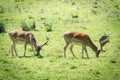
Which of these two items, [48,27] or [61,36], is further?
[48,27]

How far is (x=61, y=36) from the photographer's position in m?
26.7

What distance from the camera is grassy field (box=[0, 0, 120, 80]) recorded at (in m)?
17.3

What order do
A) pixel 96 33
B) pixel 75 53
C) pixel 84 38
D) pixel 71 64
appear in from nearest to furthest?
1. pixel 71 64
2. pixel 84 38
3. pixel 75 53
4. pixel 96 33

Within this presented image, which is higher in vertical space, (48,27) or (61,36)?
(48,27)

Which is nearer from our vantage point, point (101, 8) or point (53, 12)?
point (53, 12)

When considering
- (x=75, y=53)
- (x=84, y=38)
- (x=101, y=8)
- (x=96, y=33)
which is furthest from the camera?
(x=101, y=8)

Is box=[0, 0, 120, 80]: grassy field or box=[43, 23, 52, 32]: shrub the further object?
box=[43, 23, 52, 32]: shrub

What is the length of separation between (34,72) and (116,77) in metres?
3.94

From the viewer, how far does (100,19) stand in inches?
1303

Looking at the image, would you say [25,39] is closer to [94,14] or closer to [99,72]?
[99,72]

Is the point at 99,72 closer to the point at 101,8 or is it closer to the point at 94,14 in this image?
the point at 94,14

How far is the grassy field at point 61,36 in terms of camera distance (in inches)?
681

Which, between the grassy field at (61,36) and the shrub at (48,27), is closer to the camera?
the grassy field at (61,36)

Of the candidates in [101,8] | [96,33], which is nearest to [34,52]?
[96,33]
